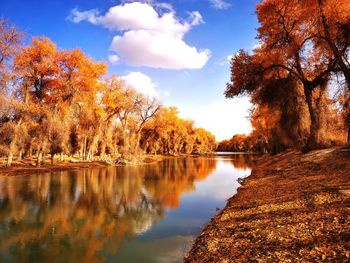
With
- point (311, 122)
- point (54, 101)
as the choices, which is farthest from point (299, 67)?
point (54, 101)

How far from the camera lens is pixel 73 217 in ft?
48.0

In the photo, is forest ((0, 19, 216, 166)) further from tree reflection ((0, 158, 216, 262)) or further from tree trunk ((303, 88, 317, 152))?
tree trunk ((303, 88, 317, 152))

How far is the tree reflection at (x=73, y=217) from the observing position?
1006 centimetres

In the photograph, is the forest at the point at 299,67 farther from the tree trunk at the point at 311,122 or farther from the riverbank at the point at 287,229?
the riverbank at the point at 287,229

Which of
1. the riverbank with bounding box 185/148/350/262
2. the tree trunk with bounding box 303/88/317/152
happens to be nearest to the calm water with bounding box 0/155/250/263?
the riverbank with bounding box 185/148/350/262

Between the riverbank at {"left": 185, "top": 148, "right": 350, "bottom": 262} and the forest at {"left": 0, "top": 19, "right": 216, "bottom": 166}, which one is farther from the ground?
the forest at {"left": 0, "top": 19, "right": 216, "bottom": 166}

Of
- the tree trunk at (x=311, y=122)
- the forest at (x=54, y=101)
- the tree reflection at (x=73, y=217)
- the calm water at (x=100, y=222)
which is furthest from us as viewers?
the forest at (x=54, y=101)

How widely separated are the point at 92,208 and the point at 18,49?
24.6 meters

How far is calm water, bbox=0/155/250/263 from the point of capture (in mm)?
9875

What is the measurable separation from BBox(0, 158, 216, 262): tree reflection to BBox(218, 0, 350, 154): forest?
12.1 m

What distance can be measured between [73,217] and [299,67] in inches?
864

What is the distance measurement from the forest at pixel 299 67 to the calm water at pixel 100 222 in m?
10.8

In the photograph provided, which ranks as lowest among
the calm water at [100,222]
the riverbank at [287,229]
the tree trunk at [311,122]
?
the calm water at [100,222]

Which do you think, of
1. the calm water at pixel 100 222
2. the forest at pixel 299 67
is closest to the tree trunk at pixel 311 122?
the forest at pixel 299 67
